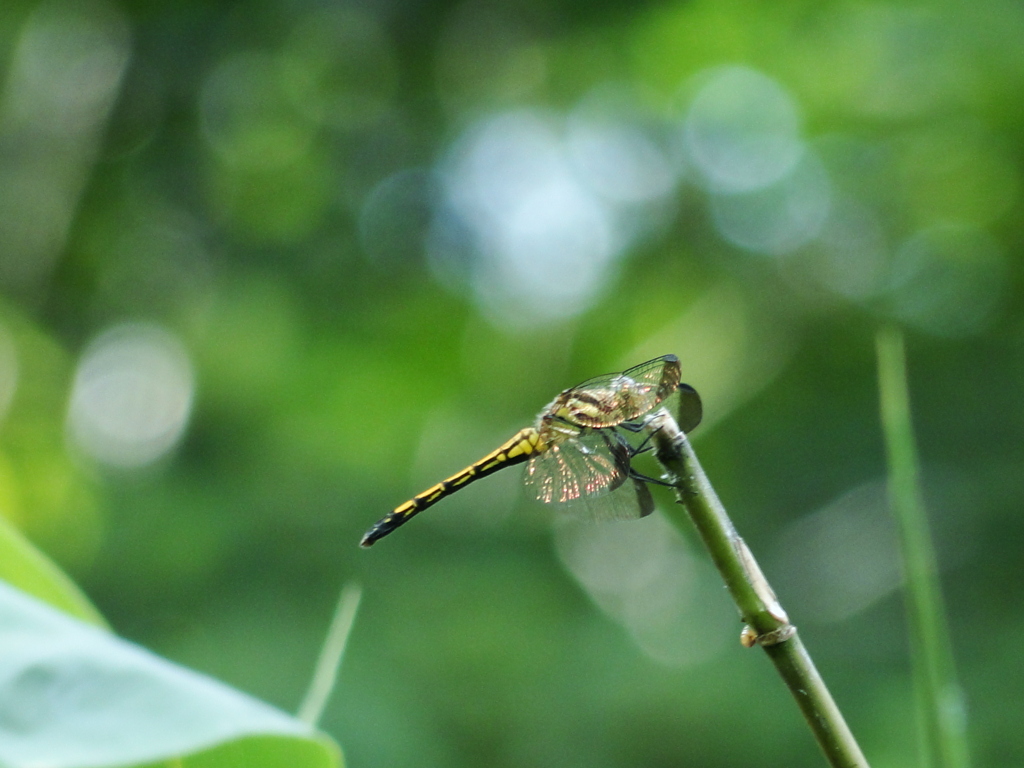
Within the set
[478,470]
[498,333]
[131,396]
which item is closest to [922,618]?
[478,470]

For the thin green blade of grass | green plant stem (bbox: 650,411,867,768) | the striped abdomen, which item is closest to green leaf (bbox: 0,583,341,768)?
the thin green blade of grass

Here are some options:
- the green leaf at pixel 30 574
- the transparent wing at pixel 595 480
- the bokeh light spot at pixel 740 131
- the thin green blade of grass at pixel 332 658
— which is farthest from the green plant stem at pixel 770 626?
the bokeh light spot at pixel 740 131

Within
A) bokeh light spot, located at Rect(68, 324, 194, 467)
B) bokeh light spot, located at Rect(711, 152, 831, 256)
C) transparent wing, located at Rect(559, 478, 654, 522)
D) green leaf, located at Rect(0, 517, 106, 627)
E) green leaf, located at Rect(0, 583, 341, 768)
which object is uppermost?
bokeh light spot, located at Rect(711, 152, 831, 256)

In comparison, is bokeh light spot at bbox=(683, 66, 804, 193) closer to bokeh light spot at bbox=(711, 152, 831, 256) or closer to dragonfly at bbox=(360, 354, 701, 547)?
bokeh light spot at bbox=(711, 152, 831, 256)

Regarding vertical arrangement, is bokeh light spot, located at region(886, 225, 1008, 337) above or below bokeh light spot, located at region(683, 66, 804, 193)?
below

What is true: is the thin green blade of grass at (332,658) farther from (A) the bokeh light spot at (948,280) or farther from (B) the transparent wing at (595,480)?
(A) the bokeh light spot at (948,280)

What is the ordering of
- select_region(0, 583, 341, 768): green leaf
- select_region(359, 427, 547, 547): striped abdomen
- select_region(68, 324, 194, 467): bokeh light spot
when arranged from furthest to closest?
select_region(68, 324, 194, 467): bokeh light spot → select_region(359, 427, 547, 547): striped abdomen → select_region(0, 583, 341, 768): green leaf

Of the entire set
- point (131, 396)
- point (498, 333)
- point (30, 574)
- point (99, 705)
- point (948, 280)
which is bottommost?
point (131, 396)

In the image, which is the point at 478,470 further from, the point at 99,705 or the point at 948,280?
the point at 948,280

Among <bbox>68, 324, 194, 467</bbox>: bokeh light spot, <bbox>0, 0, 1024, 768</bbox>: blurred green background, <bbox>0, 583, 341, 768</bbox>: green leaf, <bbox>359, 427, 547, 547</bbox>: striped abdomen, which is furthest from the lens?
<bbox>68, 324, 194, 467</bbox>: bokeh light spot
